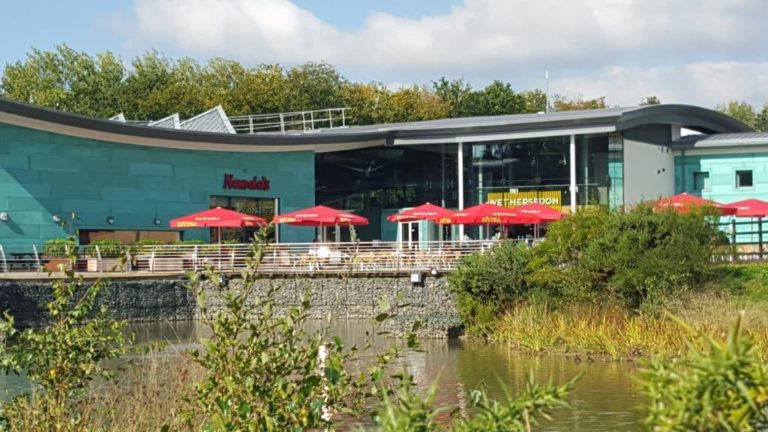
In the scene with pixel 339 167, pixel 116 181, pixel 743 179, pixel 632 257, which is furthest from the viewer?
pixel 339 167

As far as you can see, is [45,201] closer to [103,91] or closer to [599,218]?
[599,218]

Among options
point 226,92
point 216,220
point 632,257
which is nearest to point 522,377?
point 632,257

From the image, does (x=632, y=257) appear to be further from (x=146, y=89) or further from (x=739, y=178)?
(x=146, y=89)

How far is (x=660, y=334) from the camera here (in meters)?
20.8

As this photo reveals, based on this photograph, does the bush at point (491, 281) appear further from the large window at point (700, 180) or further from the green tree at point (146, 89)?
the green tree at point (146, 89)

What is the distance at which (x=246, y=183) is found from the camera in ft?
145

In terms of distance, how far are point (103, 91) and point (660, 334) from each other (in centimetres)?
6429

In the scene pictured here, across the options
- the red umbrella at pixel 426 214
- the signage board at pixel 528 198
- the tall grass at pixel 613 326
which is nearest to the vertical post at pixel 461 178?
the signage board at pixel 528 198

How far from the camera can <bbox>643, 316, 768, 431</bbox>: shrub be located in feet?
12.3

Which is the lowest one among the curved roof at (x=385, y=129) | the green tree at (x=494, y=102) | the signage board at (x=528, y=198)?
the signage board at (x=528, y=198)

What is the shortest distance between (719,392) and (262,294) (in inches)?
1102

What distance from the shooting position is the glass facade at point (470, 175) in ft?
140

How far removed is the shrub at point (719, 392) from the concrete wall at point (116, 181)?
114 ft

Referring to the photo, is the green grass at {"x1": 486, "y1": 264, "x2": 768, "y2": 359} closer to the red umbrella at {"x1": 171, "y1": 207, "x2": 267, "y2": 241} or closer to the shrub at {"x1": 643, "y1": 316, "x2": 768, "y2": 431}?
the red umbrella at {"x1": 171, "y1": 207, "x2": 267, "y2": 241}
